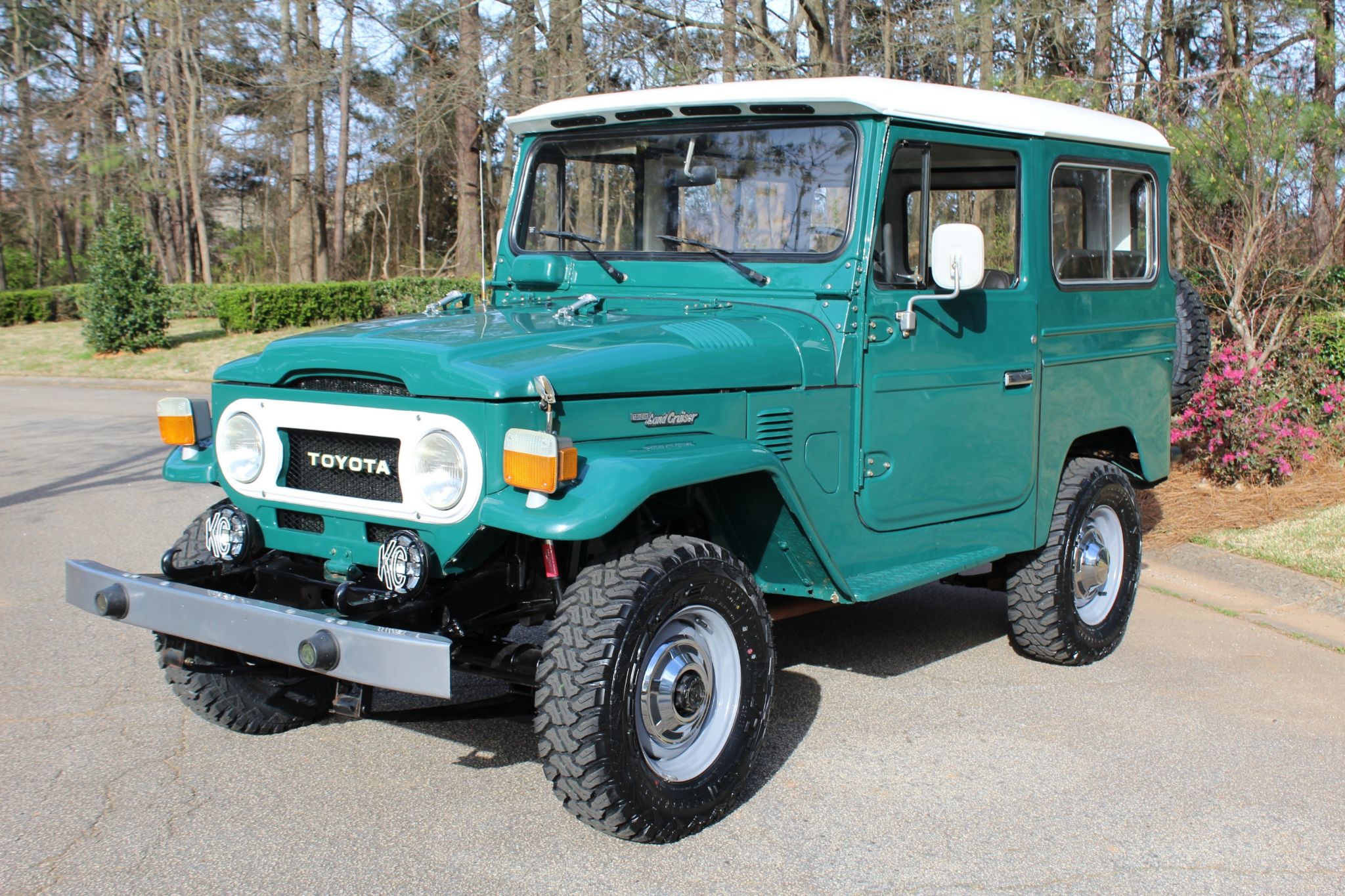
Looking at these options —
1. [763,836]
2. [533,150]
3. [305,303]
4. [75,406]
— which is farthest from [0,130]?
[763,836]

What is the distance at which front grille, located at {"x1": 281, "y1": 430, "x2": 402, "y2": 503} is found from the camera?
12.2ft

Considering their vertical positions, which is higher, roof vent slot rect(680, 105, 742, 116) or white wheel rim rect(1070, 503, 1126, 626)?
roof vent slot rect(680, 105, 742, 116)

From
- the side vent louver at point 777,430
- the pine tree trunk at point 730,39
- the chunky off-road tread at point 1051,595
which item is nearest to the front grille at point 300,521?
the side vent louver at point 777,430

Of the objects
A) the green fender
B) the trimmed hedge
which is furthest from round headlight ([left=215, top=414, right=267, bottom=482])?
the trimmed hedge

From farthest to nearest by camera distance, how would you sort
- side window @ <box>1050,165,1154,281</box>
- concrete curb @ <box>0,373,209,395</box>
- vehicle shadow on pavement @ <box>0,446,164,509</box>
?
concrete curb @ <box>0,373,209,395</box>
vehicle shadow on pavement @ <box>0,446,164,509</box>
side window @ <box>1050,165,1154,281</box>

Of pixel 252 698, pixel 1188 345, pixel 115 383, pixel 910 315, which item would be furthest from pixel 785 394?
pixel 115 383

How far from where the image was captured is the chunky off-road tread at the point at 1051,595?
5.41 meters

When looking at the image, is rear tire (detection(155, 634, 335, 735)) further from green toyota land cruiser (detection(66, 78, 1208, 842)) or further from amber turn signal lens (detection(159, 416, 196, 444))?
amber turn signal lens (detection(159, 416, 196, 444))

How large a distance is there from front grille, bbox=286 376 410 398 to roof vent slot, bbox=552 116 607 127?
1.74 m

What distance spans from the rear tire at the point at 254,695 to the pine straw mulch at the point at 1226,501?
5.61m

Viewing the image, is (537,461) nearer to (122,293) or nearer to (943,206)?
(943,206)

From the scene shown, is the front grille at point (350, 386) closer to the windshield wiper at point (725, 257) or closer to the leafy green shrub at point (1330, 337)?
the windshield wiper at point (725, 257)

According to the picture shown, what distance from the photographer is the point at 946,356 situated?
475cm

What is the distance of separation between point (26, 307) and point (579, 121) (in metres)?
29.9
